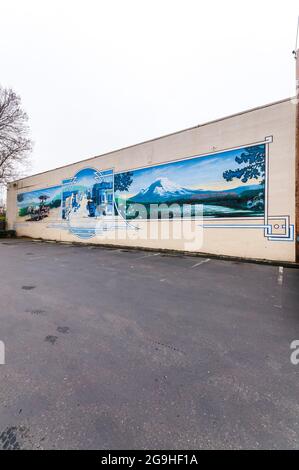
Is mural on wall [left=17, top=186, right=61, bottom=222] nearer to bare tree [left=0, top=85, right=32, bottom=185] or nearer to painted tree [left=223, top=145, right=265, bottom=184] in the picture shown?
bare tree [left=0, top=85, right=32, bottom=185]

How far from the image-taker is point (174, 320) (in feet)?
10.3

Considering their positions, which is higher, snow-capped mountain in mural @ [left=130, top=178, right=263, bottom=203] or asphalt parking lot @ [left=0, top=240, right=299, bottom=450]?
snow-capped mountain in mural @ [left=130, top=178, right=263, bottom=203]

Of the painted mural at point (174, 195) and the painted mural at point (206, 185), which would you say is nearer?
the painted mural at point (174, 195)

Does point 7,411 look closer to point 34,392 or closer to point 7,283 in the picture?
point 34,392

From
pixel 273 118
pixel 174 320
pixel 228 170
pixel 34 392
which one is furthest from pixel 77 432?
pixel 273 118

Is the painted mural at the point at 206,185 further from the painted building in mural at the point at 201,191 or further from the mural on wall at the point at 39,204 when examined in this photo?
the mural on wall at the point at 39,204

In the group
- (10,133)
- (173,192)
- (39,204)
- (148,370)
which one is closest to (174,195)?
(173,192)

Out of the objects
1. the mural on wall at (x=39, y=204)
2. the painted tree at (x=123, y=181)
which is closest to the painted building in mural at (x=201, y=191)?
the painted tree at (x=123, y=181)

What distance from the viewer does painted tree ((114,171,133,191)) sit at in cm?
1178

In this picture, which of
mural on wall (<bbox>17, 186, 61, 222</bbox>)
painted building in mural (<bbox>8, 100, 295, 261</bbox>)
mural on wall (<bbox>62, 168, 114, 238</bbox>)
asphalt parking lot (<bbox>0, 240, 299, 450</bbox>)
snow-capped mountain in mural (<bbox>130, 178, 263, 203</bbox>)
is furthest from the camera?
mural on wall (<bbox>17, 186, 61, 222</bbox>)

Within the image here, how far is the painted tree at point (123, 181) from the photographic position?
1178cm

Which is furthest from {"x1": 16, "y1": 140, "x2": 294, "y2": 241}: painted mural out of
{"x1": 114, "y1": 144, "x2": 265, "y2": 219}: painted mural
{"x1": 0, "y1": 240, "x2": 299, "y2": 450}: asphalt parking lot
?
{"x1": 0, "y1": 240, "x2": 299, "y2": 450}: asphalt parking lot

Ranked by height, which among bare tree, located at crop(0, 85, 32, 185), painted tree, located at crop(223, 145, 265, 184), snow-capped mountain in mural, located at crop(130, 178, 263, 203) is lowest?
snow-capped mountain in mural, located at crop(130, 178, 263, 203)

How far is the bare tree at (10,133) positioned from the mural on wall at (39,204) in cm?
→ 319
